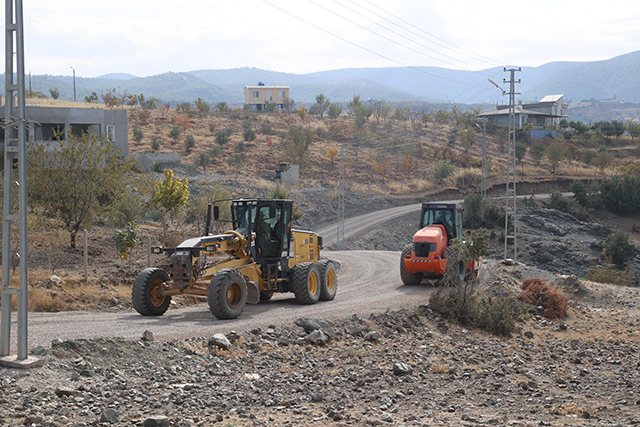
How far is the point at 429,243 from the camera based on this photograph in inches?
906

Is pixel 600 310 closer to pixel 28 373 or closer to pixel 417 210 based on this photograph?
pixel 28 373

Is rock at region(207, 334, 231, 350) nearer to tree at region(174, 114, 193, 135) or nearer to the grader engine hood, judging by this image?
the grader engine hood

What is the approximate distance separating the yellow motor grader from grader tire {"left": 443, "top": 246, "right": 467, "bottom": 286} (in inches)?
173

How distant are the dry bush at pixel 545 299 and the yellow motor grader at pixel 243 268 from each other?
803 centimetres

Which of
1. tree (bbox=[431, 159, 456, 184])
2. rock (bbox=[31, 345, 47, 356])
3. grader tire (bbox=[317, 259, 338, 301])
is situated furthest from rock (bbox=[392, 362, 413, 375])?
tree (bbox=[431, 159, 456, 184])

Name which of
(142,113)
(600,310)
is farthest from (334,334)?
(142,113)

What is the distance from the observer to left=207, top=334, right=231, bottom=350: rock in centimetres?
1270

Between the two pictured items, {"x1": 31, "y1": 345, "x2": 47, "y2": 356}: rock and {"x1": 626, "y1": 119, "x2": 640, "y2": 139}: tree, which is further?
{"x1": 626, "y1": 119, "x2": 640, "y2": 139}: tree

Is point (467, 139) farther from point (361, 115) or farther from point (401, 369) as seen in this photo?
point (401, 369)

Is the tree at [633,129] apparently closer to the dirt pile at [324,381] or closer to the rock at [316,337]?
the dirt pile at [324,381]

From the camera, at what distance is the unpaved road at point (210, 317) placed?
1312 centimetres

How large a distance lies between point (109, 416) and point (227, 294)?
682cm

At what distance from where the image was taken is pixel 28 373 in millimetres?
9531

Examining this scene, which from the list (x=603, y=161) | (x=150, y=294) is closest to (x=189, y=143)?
(x=150, y=294)
